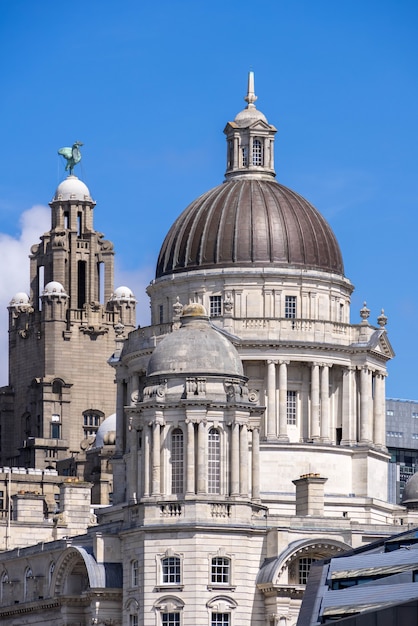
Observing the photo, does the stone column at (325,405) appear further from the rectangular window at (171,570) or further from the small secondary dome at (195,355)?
the rectangular window at (171,570)

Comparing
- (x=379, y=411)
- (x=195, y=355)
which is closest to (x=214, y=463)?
(x=195, y=355)

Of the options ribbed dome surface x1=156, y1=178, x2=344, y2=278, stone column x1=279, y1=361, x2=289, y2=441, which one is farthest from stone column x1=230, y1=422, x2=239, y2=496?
ribbed dome surface x1=156, y1=178, x2=344, y2=278

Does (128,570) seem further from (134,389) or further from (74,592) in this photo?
(134,389)

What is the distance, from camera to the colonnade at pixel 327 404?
557ft

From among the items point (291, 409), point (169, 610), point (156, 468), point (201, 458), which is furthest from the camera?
point (291, 409)

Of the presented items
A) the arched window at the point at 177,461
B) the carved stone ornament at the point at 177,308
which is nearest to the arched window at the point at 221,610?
the arched window at the point at 177,461

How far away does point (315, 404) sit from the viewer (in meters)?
171

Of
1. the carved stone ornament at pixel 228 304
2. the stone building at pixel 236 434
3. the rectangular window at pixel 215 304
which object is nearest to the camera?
the stone building at pixel 236 434

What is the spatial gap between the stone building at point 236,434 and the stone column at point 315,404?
0.09 m

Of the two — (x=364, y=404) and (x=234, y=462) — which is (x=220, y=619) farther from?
(x=364, y=404)

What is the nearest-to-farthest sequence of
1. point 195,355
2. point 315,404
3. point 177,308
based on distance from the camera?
point 195,355 → point 177,308 → point 315,404

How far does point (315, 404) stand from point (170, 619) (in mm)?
28050

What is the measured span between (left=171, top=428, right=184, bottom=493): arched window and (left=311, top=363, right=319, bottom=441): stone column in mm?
23041

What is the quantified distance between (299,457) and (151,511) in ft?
75.5
